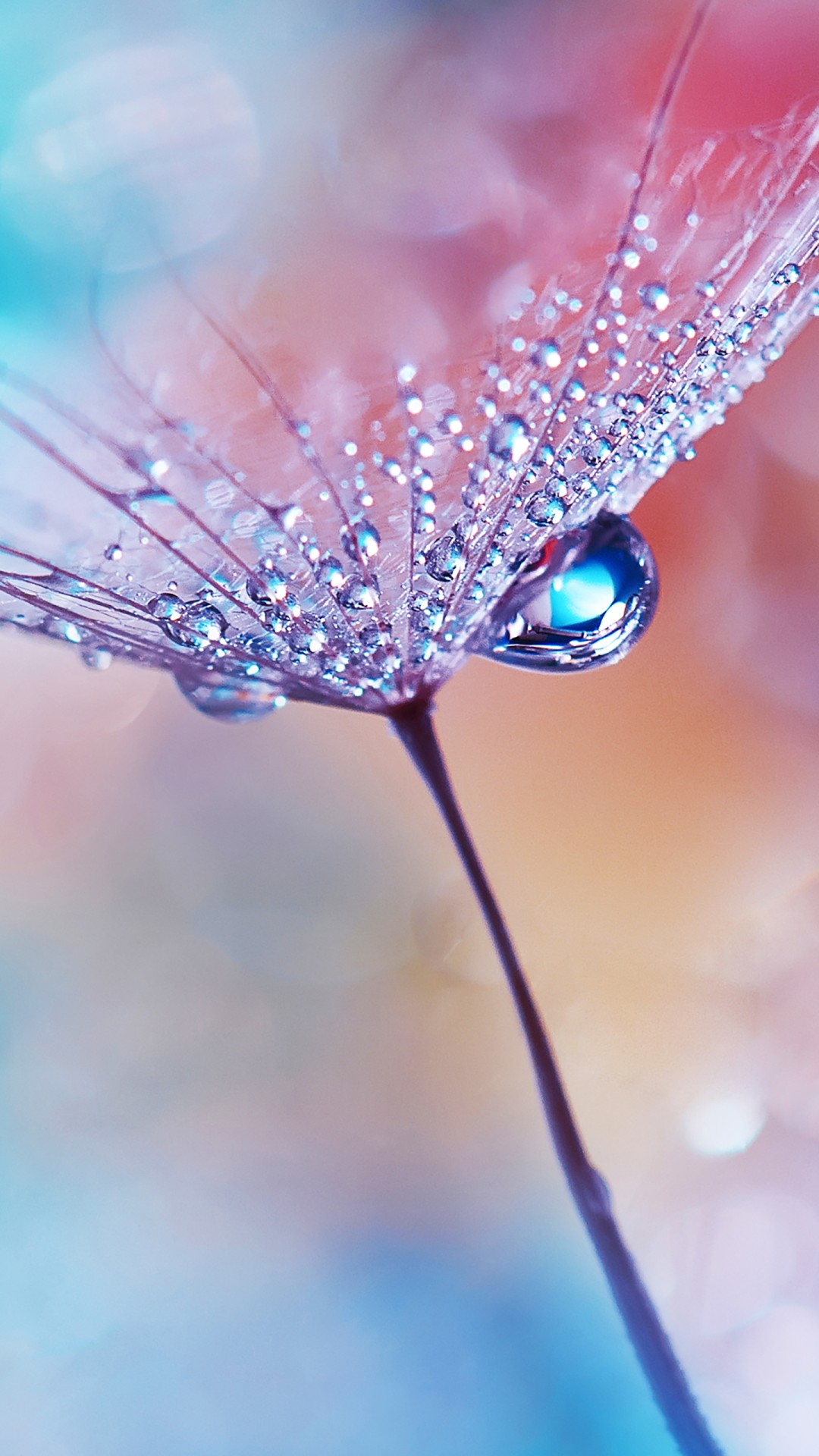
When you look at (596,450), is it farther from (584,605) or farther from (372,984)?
(372,984)

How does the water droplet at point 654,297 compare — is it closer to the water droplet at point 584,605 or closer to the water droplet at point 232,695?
the water droplet at point 584,605

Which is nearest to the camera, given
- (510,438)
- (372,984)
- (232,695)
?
(510,438)

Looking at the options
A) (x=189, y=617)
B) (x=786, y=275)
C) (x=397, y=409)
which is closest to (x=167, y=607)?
(x=189, y=617)

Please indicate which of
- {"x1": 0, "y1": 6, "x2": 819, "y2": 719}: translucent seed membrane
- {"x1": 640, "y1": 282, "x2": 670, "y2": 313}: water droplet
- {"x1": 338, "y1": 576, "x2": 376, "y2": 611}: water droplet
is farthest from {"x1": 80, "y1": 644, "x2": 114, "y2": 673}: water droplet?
{"x1": 640, "y1": 282, "x2": 670, "y2": 313}: water droplet

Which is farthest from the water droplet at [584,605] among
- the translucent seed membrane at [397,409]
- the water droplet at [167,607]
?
the water droplet at [167,607]

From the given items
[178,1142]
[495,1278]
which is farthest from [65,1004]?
[495,1278]

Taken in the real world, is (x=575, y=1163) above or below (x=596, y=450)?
below

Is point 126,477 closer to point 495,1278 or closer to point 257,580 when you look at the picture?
point 257,580
